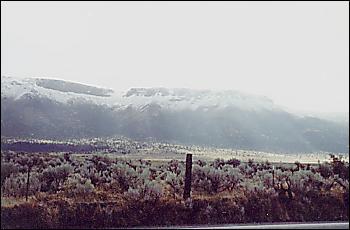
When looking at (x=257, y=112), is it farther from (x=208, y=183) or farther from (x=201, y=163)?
(x=208, y=183)

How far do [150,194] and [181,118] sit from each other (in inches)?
484

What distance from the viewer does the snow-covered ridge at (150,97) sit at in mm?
25000

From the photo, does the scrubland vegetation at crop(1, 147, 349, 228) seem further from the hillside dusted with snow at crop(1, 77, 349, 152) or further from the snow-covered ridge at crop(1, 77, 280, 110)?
the snow-covered ridge at crop(1, 77, 280, 110)

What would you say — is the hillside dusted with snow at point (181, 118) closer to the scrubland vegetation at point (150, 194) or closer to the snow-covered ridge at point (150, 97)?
the snow-covered ridge at point (150, 97)

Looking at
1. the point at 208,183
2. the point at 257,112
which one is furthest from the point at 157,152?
the point at 208,183

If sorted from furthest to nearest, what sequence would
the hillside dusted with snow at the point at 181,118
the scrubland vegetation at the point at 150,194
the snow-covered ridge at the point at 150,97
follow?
the snow-covered ridge at the point at 150,97 < the hillside dusted with snow at the point at 181,118 < the scrubland vegetation at the point at 150,194

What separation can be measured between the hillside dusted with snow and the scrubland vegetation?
434 cm

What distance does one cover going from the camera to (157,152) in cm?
2422

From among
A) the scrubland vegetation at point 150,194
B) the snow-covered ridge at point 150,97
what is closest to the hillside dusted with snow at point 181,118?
the snow-covered ridge at point 150,97

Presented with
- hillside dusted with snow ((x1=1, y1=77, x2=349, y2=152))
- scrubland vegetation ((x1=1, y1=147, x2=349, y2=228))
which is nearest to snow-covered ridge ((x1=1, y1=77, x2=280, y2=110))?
hillside dusted with snow ((x1=1, y1=77, x2=349, y2=152))

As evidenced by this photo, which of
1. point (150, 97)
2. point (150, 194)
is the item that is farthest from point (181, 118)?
point (150, 194)

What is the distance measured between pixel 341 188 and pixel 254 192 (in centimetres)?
321

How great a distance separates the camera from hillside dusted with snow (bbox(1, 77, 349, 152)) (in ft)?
79.6

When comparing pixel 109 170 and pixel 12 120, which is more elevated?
pixel 12 120
